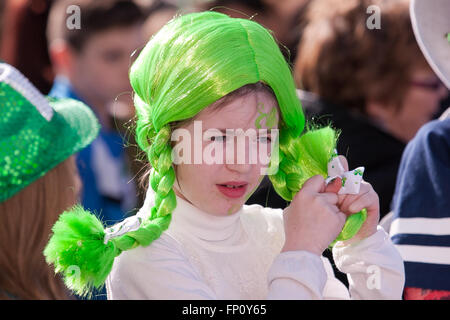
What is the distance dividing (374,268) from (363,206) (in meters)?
0.15

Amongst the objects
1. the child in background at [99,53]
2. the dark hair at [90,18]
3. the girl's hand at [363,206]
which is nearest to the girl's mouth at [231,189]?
the girl's hand at [363,206]

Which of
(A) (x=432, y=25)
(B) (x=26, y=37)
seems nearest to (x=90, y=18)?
(B) (x=26, y=37)

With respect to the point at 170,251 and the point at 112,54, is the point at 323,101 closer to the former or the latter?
the point at 112,54

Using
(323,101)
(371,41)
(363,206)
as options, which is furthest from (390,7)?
(363,206)

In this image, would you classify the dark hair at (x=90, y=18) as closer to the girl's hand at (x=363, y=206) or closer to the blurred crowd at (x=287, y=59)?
the blurred crowd at (x=287, y=59)

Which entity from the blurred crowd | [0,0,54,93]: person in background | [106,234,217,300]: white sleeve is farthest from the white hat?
[0,0,54,93]: person in background

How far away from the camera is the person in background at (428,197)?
6.59 feet

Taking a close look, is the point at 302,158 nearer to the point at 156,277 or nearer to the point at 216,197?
the point at 216,197

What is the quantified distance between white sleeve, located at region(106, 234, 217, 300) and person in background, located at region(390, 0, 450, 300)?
0.66 m

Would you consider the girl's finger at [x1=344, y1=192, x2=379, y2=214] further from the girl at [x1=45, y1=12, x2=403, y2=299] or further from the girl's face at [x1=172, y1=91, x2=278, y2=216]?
the girl's face at [x1=172, y1=91, x2=278, y2=216]

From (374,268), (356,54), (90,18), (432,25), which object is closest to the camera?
(374,268)

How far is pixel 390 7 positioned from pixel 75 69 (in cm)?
162

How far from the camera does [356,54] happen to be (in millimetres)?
3150

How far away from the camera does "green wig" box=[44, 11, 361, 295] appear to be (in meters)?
1.56
